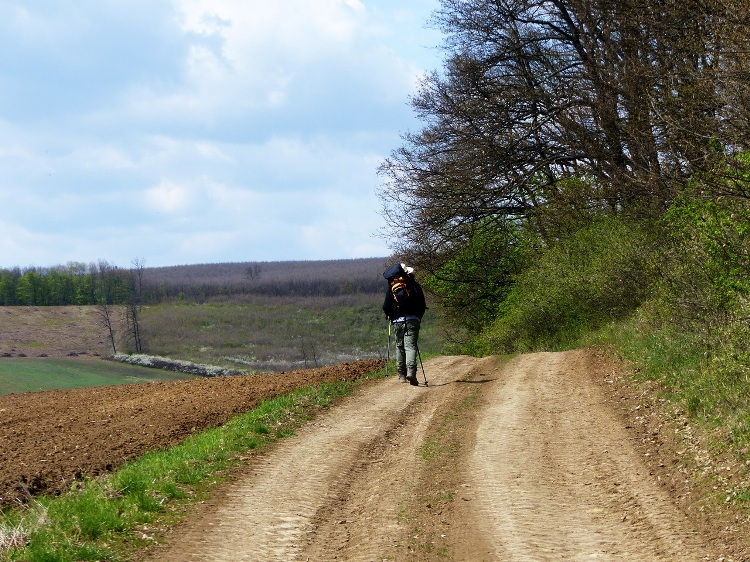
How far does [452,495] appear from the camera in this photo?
8.53 m

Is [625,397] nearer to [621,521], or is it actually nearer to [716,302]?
[716,302]

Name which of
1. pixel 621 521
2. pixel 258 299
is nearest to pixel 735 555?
pixel 621 521

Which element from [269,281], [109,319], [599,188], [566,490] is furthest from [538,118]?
[269,281]

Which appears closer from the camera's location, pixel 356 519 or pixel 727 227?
pixel 356 519

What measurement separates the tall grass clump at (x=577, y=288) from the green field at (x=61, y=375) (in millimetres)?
18571

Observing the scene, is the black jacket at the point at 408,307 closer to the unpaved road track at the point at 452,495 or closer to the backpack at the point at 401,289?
the backpack at the point at 401,289

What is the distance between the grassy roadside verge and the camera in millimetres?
7067

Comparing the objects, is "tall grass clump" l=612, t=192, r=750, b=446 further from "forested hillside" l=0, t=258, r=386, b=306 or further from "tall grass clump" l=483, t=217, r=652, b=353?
"forested hillside" l=0, t=258, r=386, b=306

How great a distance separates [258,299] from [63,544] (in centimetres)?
13502

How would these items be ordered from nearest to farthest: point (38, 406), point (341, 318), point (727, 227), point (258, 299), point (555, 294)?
point (727, 227) < point (38, 406) < point (555, 294) < point (341, 318) < point (258, 299)

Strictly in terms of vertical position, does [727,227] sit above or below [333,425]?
above

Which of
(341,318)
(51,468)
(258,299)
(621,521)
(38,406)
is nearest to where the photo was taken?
(621,521)

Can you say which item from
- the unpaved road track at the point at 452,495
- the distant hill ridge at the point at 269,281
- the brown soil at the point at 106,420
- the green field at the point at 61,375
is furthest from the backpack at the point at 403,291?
the distant hill ridge at the point at 269,281

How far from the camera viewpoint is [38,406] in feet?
60.1
